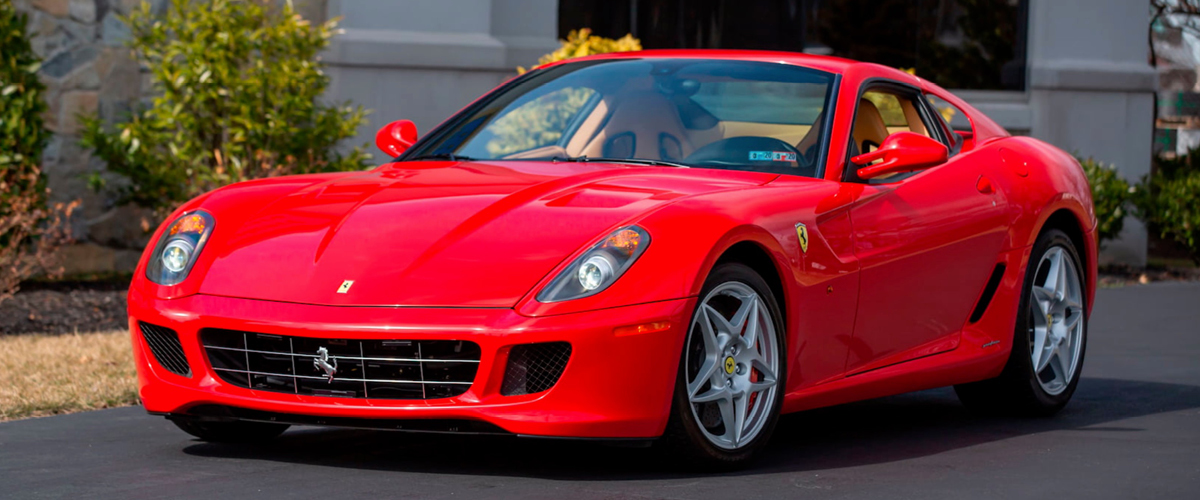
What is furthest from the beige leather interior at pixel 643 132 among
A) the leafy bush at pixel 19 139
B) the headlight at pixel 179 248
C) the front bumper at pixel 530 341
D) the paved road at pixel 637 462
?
the leafy bush at pixel 19 139

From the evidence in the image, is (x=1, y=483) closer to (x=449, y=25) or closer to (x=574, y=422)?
(x=574, y=422)

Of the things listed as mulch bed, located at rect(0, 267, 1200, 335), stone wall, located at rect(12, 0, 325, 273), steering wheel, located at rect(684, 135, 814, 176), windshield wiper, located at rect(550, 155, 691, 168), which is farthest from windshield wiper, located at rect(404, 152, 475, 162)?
stone wall, located at rect(12, 0, 325, 273)

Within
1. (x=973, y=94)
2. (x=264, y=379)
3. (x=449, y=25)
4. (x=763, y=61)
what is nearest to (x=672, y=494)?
(x=264, y=379)

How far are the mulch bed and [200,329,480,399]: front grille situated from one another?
442 cm

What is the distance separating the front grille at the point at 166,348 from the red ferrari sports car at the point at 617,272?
10mm

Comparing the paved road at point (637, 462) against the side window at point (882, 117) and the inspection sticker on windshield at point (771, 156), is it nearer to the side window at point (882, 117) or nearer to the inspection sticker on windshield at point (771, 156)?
the inspection sticker on windshield at point (771, 156)

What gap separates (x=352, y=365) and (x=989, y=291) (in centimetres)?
278

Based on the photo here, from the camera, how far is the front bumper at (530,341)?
14.8 ft

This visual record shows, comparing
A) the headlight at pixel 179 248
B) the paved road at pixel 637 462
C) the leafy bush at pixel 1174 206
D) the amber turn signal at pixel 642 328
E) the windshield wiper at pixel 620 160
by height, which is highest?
the windshield wiper at pixel 620 160

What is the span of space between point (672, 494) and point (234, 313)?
136 centimetres

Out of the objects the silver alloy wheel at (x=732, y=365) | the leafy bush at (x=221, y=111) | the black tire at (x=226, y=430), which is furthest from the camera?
the leafy bush at (x=221, y=111)

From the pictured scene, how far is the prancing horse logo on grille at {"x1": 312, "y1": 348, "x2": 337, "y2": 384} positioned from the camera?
4.62 m

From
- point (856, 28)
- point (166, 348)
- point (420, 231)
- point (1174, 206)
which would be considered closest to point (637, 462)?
point (420, 231)

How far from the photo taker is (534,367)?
4.57m
